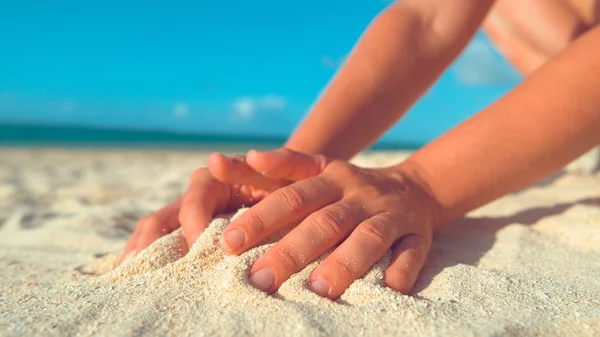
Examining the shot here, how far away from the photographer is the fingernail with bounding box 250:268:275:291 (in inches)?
34.9

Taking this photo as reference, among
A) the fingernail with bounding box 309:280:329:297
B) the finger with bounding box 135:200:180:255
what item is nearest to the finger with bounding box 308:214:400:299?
the fingernail with bounding box 309:280:329:297

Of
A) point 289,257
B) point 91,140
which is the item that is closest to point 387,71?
point 289,257

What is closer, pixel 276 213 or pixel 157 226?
pixel 276 213

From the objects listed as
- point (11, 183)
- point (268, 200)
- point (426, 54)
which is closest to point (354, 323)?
point (268, 200)

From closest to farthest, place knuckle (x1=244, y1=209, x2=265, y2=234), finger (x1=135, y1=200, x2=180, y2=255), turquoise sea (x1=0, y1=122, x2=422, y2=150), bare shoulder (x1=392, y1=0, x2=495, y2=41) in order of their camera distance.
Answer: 1. knuckle (x1=244, y1=209, x2=265, y2=234)
2. finger (x1=135, y1=200, x2=180, y2=255)
3. bare shoulder (x1=392, y1=0, x2=495, y2=41)
4. turquoise sea (x1=0, y1=122, x2=422, y2=150)

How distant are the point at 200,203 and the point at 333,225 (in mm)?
352

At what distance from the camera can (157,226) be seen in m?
1.25

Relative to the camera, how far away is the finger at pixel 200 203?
1.12m

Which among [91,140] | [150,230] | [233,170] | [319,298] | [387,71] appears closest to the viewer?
[319,298]

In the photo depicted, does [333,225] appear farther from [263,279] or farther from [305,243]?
[263,279]

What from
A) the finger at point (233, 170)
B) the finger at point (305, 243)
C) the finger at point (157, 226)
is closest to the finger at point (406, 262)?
the finger at point (305, 243)

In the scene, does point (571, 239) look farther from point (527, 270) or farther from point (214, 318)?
point (214, 318)

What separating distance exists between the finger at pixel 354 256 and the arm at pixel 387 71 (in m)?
0.43

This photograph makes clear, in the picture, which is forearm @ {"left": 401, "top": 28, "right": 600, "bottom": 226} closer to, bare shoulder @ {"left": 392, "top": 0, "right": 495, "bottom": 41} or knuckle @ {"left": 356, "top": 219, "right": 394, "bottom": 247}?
knuckle @ {"left": 356, "top": 219, "right": 394, "bottom": 247}
